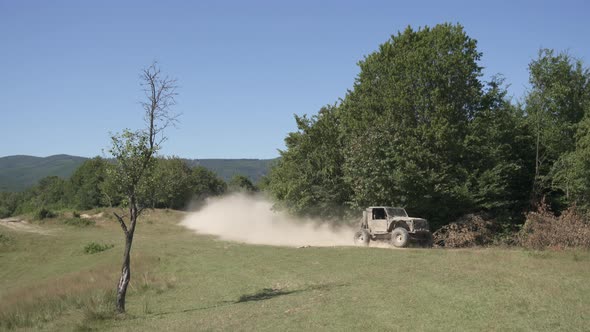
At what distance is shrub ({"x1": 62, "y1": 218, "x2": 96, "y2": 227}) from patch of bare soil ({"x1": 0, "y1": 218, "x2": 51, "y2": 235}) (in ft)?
11.5

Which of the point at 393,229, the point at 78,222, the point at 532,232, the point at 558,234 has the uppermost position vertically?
the point at 558,234

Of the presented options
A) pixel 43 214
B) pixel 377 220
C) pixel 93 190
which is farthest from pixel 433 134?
pixel 93 190

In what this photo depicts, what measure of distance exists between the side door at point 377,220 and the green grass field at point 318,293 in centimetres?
365

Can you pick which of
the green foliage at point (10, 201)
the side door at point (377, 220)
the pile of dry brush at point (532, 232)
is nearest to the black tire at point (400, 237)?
the side door at point (377, 220)

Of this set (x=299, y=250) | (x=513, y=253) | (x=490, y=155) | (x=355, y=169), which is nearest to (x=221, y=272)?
(x=299, y=250)

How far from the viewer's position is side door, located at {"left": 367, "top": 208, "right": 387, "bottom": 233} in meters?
27.6

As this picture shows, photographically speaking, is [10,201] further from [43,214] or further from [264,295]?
[264,295]

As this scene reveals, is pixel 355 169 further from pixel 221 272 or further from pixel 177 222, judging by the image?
pixel 177 222

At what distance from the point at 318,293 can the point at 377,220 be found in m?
13.4

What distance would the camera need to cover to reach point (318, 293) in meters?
15.2

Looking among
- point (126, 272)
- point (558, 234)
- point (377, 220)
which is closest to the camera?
point (126, 272)

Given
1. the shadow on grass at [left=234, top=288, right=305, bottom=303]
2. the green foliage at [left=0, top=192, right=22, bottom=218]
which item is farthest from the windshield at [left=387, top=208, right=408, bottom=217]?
the green foliage at [left=0, top=192, right=22, bottom=218]

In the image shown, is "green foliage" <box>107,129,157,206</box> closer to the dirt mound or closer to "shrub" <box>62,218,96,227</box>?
the dirt mound

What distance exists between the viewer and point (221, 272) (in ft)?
71.7
